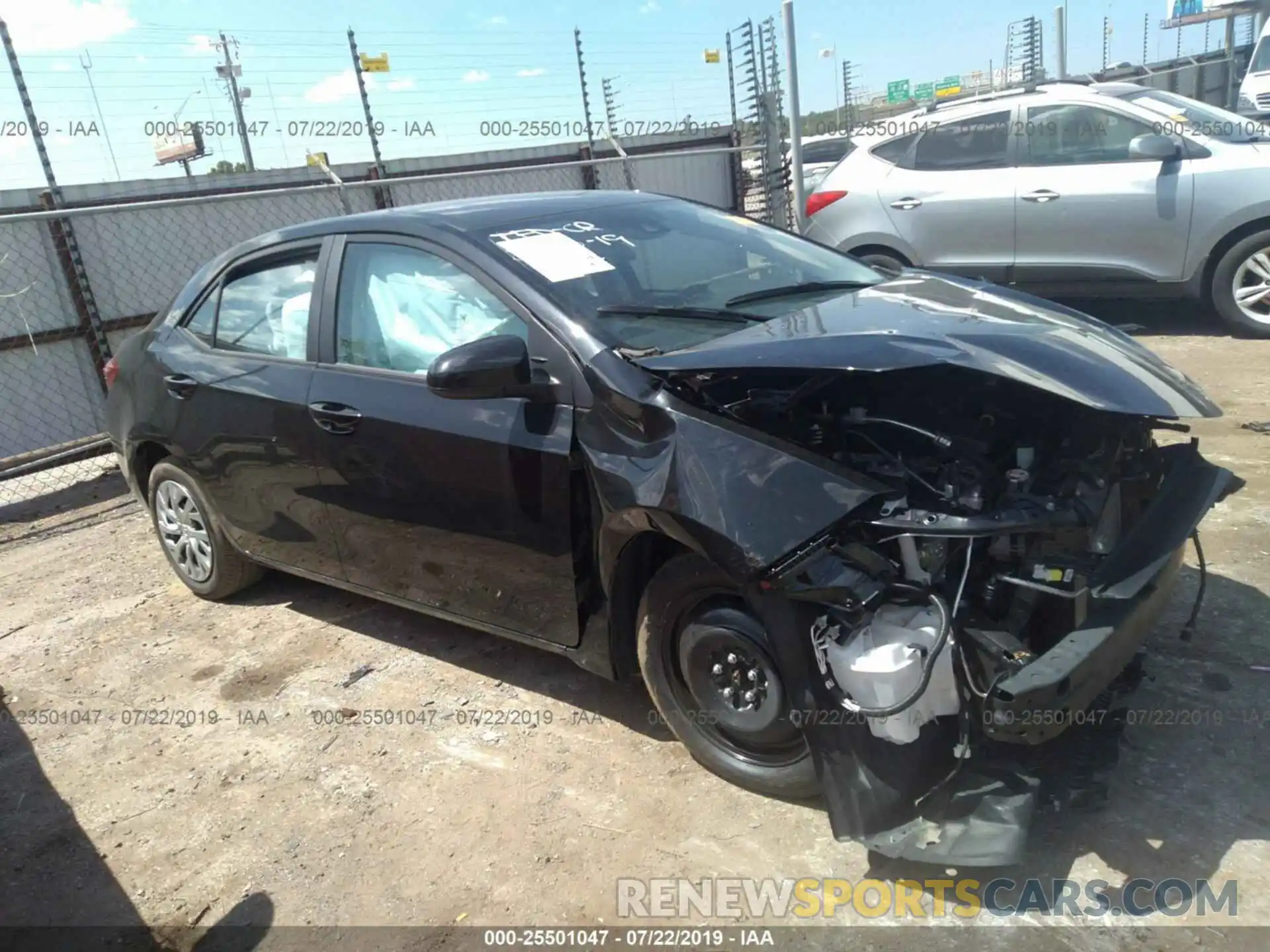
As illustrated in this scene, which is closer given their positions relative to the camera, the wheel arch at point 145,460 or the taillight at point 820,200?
the wheel arch at point 145,460

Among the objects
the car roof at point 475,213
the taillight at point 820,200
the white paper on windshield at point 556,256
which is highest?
the car roof at point 475,213

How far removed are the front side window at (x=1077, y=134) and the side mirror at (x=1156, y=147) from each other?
0.60ft

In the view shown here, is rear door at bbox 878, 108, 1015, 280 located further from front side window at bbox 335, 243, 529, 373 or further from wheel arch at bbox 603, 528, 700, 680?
wheel arch at bbox 603, 528, 700, 680

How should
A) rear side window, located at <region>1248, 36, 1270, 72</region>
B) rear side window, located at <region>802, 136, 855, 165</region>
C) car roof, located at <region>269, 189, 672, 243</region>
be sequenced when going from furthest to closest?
rear side window, located at <region>802, 136, 855, 165</region> < rear side window, located at <region>1248, 36, 1270, 72</region> < car roof, located at <region>269, 189, 672, 243</region>

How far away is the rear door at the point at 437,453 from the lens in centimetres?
299

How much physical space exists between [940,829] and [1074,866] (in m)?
0.38

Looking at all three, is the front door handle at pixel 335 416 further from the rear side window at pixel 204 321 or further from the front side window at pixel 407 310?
the rear side window at pixel 204 321

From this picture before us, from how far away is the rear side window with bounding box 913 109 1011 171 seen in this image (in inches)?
305

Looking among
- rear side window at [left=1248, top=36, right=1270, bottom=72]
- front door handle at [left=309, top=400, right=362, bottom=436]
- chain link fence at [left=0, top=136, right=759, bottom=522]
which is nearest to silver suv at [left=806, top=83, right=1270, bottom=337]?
chain link fence at [left=0, top=136, right=759, bottom=522]

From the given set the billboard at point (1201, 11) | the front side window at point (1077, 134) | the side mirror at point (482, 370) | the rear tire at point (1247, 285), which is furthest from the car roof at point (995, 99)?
the billboard at point (1201, 11)

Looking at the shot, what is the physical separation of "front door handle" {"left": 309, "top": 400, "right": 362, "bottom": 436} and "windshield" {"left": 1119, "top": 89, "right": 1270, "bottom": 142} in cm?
651

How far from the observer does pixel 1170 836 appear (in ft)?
8.22

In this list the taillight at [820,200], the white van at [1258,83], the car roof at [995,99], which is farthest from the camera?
the white van at [1258,83]

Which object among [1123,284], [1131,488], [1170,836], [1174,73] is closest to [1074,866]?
[1170,836]
